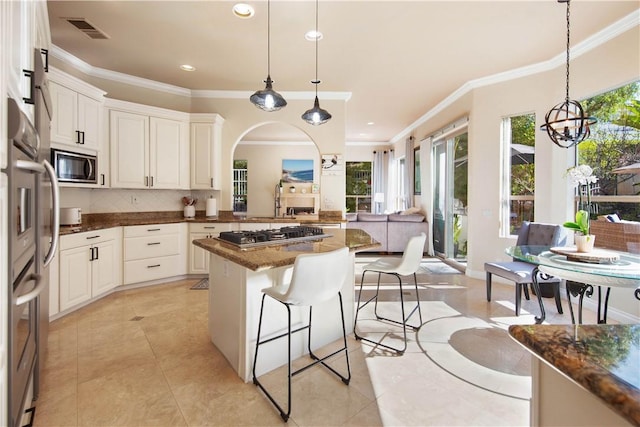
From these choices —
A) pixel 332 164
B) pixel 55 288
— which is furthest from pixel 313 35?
pixel 55 288

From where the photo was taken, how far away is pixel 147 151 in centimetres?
415

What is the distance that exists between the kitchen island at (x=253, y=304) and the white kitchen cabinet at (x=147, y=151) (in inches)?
95.5

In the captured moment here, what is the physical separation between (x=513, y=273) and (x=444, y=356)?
1356mm

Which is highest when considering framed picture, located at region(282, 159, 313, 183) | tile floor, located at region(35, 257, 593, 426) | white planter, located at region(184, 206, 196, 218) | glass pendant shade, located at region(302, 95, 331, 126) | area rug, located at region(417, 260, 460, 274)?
framed picture, located at region(282, 159, 313, 183)

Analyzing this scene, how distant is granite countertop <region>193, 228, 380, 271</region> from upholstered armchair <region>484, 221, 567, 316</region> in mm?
1704

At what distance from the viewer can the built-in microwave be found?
10.4 ft

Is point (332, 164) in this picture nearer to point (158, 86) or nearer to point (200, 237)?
point (200, 237)

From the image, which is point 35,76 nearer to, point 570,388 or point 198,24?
point 198,24

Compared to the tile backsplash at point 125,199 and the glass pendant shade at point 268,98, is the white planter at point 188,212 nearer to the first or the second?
the tile backsplash at point 125,199

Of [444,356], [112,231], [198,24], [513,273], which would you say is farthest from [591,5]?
[112,231]

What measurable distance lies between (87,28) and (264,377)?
368 cm

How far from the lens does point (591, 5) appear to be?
8.86 ft

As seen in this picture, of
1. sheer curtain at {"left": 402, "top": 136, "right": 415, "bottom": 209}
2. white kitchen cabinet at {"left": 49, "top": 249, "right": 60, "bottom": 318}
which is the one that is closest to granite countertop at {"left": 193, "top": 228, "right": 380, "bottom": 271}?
white kitchen cabinet at {"left": 49, "top": 249, "right": 60, "bottom": 318}

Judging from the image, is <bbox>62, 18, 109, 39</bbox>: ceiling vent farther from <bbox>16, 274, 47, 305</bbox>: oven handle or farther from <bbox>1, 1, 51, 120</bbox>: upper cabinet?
<bbox>16, 274, 47, 305</bbox>: oven handle
